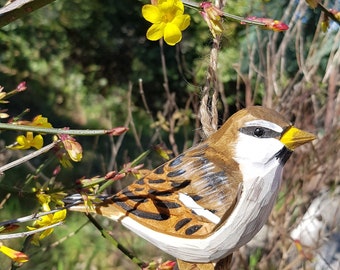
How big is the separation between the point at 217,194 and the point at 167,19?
291 mm

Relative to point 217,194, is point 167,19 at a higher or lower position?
higher

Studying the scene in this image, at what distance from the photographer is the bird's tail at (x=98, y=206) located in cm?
92

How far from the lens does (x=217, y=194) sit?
3.05 ft

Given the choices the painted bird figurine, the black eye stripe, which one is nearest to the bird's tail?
the painted bird figurine

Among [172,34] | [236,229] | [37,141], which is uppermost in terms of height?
[172,34]

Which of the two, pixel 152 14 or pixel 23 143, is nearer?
pixel 152 14

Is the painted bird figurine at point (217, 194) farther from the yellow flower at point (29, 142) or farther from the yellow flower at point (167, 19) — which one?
the yellow flower at point (167, 19)

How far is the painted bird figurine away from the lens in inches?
35.5

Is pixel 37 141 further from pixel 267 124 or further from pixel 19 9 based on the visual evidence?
pixel 267 124

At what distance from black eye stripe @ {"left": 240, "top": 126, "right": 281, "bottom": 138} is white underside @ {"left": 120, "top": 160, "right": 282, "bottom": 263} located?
1.7 inches

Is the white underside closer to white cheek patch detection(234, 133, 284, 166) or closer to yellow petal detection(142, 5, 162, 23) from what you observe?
white cheek patch detection(234, 133, 284, 166)

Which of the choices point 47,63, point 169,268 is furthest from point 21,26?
point 169,268

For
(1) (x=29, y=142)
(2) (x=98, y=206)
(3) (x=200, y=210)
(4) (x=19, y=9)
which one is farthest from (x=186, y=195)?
(4) (x=19, y=9)

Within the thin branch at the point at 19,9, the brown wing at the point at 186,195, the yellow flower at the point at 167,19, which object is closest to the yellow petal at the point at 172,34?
the yellow flower at the point at 167,19
